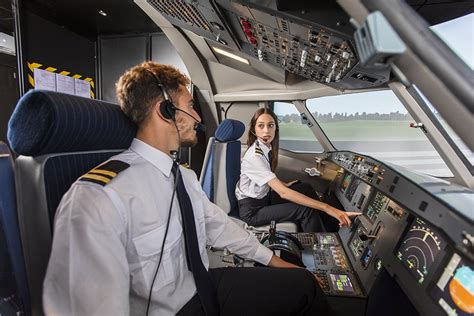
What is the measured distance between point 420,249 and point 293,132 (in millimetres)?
2950

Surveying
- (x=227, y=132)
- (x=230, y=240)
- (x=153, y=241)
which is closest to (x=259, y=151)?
(x=227, y=132)

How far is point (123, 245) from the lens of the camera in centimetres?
73

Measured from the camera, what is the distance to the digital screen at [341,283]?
1.19 metres

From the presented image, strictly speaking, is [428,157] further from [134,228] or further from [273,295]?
[134,228]

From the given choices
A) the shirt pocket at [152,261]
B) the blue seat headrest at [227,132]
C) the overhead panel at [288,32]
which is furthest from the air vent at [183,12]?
the shirt pocket at [152,261]

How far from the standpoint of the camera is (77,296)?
0.63 meters

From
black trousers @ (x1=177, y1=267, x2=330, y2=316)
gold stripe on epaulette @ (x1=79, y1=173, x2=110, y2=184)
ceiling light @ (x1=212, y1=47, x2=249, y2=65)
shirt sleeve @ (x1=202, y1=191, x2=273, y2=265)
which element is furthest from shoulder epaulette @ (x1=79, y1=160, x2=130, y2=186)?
ceiling light @ (x1=212, y1=47, x2=249, y2=65)

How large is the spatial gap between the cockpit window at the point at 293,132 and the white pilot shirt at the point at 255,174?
154cm

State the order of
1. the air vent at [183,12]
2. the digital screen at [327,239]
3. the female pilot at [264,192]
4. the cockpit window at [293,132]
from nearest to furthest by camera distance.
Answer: the digital screen at [327,239] < the air vent at [183,12] < the female pilot at [264,192] < the cockpit window at [293,132]

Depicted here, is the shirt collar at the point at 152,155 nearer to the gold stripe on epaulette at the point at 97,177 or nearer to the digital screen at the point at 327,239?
the gold stripe on epaulette at the point at 97,177

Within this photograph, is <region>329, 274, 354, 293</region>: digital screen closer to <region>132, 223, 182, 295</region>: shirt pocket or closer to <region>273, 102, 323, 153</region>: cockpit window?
<region>132, 223, 182, 295</region>: shirt pocket

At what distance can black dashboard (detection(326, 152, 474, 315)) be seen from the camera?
68cm

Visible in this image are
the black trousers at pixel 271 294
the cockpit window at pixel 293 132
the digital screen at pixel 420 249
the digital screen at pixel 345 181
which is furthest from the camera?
the cockpit window at pixel 293 132

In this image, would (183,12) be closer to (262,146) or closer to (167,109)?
(262,146)
